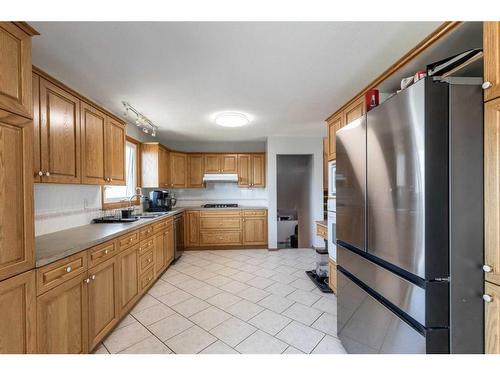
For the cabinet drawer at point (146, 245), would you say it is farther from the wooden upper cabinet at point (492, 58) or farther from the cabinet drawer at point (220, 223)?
the wooden upper cabinet at point (492, 58)

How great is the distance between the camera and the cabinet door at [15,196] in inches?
39.0

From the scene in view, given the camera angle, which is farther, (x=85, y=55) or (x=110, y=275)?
(x=110, y=275)

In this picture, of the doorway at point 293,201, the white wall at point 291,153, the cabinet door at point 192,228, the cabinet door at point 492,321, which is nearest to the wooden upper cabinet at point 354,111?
the cabinet door at point 492,321

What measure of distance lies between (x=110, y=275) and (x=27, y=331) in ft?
2.49

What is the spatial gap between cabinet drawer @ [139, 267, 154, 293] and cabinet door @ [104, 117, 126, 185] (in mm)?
1153

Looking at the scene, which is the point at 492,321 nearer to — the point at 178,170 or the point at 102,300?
the point at 102,300

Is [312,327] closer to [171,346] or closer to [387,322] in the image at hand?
[387,322]

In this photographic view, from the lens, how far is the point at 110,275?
72.4 inches

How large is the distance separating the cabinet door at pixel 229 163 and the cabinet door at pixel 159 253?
2.21 meters

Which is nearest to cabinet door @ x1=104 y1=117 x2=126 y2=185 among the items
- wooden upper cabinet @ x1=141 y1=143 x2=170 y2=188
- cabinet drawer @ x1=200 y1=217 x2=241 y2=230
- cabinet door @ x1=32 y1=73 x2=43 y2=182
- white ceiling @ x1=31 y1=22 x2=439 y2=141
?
white ceiling @ x1=31 y1=22 x2=439 y2=141

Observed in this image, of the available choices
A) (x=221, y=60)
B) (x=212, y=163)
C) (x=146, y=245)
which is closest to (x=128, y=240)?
(x=146, y=245)

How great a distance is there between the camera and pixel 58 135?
1.67 m

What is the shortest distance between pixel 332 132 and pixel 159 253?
290cm
